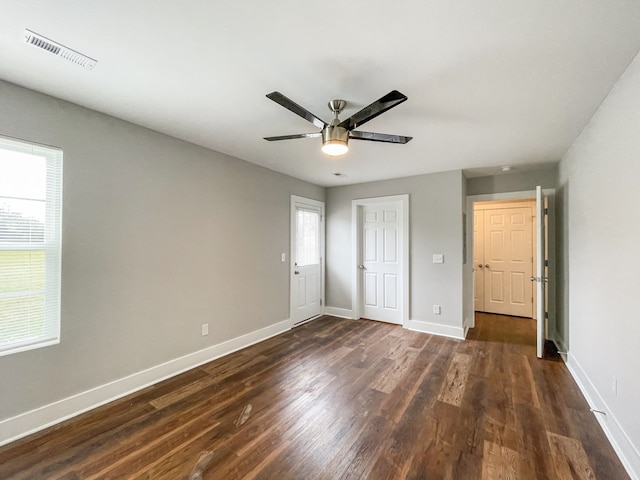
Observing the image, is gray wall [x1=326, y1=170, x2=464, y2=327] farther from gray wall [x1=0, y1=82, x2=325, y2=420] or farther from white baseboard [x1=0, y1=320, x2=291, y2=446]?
white baseboard [x1=0, y1=320, x2=291, y2=446]

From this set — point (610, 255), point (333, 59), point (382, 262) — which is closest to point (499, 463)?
point (610, 255)

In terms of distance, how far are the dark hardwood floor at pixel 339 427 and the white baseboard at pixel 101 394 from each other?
81 millimetres

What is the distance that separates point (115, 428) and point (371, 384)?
6.94 feet

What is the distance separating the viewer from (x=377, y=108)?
1.69m

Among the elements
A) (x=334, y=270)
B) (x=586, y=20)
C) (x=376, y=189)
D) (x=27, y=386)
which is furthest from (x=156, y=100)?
(x=334, y=270)

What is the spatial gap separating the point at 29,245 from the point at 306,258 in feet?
Result: 11.2

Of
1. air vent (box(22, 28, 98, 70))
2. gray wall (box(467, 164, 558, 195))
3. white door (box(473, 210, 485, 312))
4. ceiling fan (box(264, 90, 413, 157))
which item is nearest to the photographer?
air vent (box(22, 28, 98, 70))

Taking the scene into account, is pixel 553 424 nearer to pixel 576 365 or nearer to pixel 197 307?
pixel 576 365

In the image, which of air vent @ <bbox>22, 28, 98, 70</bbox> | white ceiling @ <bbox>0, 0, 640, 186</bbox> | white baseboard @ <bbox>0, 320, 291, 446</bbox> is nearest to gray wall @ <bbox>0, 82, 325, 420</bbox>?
white baseboard @ <bbox>0, 320, 291, 446</bbox>

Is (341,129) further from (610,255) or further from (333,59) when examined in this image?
(610,255)

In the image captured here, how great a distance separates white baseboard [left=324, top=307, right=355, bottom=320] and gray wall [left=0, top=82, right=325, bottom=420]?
180cm

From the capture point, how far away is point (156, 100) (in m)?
2.14

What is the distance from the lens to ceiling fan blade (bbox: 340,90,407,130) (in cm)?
155

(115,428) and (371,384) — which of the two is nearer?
(115,428)
